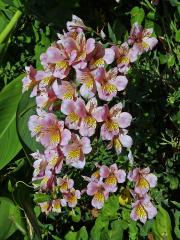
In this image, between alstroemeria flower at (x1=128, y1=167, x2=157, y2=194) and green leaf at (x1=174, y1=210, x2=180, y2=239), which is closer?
alstroemeria flower at (x1=128, y1=167, x2=157, y2=194)

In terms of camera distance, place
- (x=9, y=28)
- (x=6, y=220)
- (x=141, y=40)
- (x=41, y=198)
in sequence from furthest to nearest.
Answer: (x=9, y=28) → (x=6, y=220) → (x=41, y=198) → (x=141, y=40)

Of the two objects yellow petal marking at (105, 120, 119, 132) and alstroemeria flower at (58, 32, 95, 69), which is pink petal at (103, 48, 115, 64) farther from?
yellow petal marking at (105, 120, 119, 132)

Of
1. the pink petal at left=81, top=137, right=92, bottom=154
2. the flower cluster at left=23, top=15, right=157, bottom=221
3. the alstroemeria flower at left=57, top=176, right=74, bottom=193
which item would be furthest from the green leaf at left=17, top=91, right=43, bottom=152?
the pink petal at left=81, top=137, right=92, bottom=154

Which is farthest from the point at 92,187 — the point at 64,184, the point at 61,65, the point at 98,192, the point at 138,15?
the point at 138,15

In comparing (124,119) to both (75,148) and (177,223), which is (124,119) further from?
(177,223)

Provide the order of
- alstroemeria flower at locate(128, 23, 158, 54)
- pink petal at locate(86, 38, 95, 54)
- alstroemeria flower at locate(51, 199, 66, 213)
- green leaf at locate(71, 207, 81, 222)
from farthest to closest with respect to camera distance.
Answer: green leaf at locate(71, 207, 81, 222), alstroemeria flower at locate(51, 199, 66, 213), alstroemeria flower at locate(128, 23, 158, 54), pink petal at locate(86, 38, 95, 54)

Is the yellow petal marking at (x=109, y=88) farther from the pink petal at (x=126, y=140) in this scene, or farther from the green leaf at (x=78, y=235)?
the green leaf at (x=78, y=235)
